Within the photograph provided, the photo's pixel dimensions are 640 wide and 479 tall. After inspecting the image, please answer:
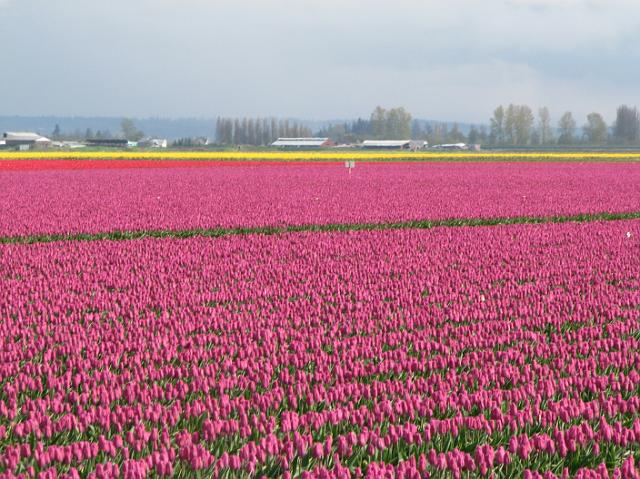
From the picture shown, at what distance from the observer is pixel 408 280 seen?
1239cm

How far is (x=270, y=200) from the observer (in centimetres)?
2780

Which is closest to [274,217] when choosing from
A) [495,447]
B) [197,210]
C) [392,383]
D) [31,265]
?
[197,210]

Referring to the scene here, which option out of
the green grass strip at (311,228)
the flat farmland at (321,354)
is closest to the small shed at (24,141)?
the green grass strip at (311,228)

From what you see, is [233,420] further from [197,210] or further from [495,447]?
[197,210]

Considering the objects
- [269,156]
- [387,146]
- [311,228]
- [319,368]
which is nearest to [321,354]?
[319,368]

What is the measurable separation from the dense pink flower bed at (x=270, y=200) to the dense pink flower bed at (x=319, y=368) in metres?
7.10

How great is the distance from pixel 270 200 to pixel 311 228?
738cm

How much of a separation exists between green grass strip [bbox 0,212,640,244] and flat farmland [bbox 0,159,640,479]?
0.15 m

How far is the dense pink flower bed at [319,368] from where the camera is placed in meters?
5.36

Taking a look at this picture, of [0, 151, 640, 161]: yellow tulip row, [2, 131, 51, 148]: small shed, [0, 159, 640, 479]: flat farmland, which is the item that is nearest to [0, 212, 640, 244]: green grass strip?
[0, 159, 640, 479]: flat farmland

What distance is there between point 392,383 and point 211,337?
240cm

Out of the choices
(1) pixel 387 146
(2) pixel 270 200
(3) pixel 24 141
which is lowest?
(2) pixel 270 200

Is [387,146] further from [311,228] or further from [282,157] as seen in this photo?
[311,228]

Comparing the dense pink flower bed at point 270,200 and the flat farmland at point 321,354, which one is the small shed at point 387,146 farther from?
the flat farmland at point 321,354
